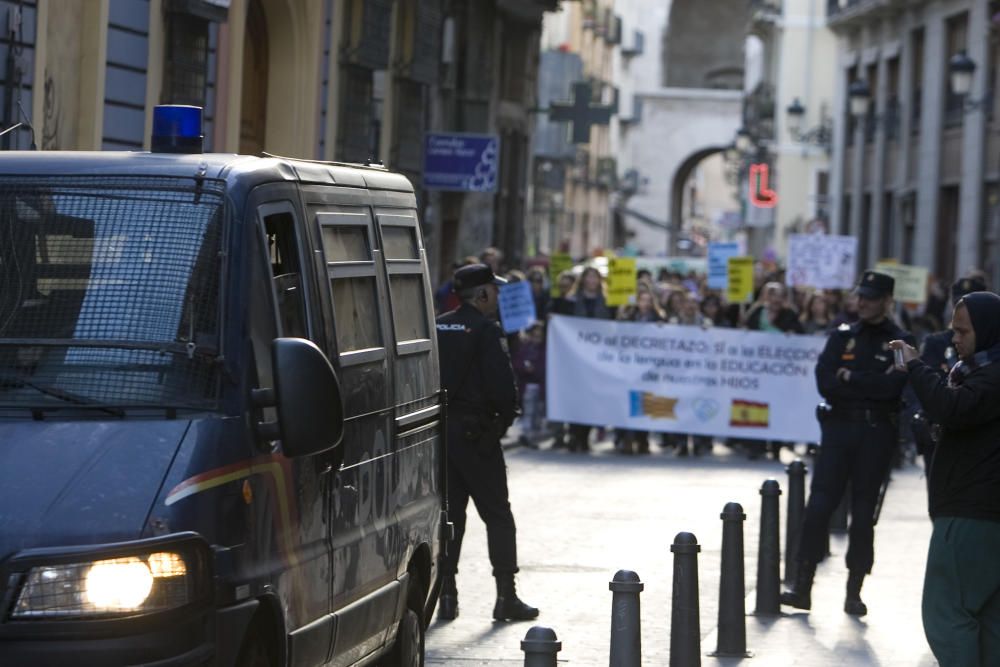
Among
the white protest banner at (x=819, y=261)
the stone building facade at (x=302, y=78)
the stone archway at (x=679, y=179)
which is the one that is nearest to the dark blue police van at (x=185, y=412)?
the stone building facade at (x=302, y=78)

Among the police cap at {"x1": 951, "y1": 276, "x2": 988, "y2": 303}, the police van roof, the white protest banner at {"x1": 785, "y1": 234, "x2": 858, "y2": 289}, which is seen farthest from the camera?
the white protest banner at {"x1": 785, "y1": 234, "x2": 858, "y2": 289}

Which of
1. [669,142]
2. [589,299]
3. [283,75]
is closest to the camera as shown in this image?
[283,75]

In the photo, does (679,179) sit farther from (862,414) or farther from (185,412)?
(185,412)

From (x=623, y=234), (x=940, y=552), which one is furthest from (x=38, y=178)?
(x=623, y=234)

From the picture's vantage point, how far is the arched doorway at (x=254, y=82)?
22.1 meters

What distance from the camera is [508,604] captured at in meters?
11.4

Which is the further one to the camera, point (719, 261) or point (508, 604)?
point (719, 261)

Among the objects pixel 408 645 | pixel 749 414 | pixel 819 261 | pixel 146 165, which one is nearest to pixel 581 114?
pixel 819 261

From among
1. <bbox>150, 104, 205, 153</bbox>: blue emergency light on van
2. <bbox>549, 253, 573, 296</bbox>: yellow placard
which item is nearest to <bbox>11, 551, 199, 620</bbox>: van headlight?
<bbox>150, 104, 205, 153</bbox>: blue emergency light on van

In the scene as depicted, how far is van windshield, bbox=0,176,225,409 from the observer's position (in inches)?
243

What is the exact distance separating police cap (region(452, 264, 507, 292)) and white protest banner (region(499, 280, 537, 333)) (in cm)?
1327

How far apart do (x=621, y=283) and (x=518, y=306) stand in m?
1.55

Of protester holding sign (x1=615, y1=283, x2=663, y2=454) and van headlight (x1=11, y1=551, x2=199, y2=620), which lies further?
protester holding sign (x1=615, y1=283, x2=663, y2=454)

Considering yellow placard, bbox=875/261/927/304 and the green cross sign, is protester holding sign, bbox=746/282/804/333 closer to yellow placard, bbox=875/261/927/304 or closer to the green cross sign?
yellow placard, bbox=875/261/927/304
